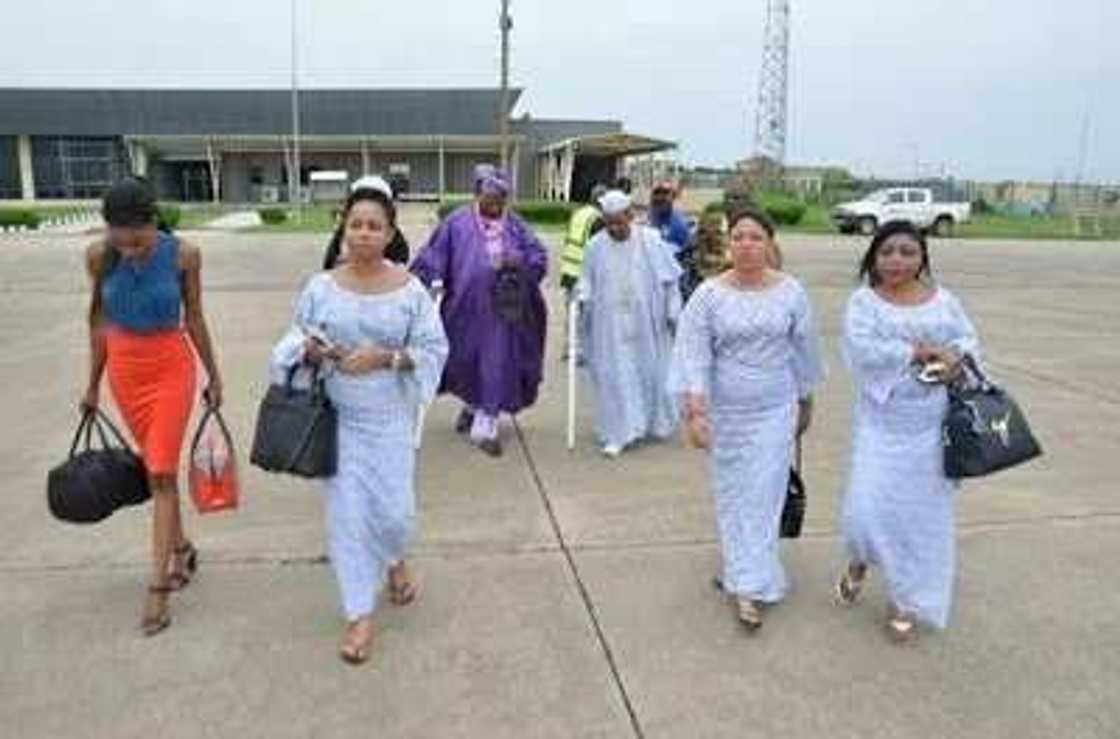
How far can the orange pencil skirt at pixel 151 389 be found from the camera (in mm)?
4387

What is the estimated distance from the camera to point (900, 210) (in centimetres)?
3809

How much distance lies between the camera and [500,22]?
39875mm

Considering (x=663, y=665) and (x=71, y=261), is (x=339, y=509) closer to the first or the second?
(x=663, y=665)

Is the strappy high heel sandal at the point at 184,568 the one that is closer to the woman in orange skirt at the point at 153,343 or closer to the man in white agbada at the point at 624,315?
the woman in orange skirt at the point at 153,343

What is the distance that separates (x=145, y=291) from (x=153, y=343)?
0.20 meters

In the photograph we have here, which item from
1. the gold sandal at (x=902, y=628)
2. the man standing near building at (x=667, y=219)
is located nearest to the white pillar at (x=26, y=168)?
the man standing near building at (x=667, y=219)

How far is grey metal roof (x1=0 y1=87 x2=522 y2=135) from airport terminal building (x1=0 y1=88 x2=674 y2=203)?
0.06 m

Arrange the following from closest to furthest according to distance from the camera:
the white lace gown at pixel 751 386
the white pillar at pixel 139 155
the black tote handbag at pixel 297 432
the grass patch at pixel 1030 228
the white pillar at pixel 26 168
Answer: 1. the black tote handbag at pixel 297 432
2. the white lace gown at pixel 751 386
3. the grass patch at pixel 1030 228
4. the white pillar at pixel 139 155
5. the white pillar at pixel 26 168

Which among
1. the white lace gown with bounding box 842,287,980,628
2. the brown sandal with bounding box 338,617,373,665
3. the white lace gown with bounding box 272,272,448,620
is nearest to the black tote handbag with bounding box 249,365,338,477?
the white lace gown with bounding box 272,272,448,620

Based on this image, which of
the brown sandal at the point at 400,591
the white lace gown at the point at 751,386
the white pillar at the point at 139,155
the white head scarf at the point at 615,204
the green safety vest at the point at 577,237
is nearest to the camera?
the white lace gown at the point at 751,386

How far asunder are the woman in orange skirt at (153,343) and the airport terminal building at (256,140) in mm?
62124

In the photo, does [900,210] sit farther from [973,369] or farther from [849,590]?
[973,369]

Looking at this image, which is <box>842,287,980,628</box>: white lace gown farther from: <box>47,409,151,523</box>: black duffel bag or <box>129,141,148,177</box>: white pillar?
<box>129,141,148,177</box>: white pillar

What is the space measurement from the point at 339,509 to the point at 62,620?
3.96 ft
